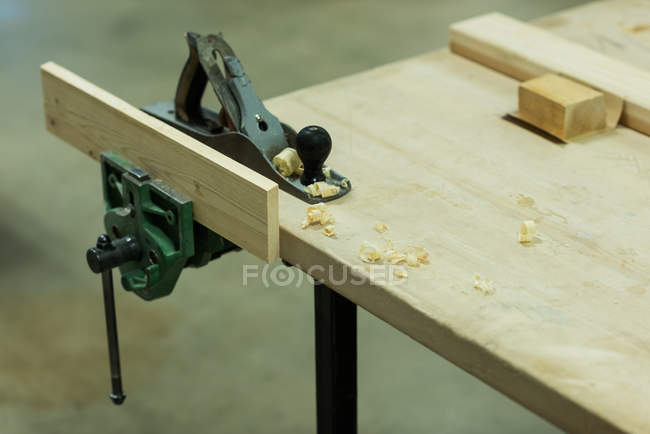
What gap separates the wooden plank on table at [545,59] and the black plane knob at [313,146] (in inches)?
18.5

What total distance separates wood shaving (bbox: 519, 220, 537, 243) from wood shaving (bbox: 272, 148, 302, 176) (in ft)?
0.97

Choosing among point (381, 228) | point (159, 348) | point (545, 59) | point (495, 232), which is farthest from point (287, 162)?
point (159, 348)

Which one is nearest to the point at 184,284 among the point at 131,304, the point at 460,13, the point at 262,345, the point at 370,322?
the point at 131,304

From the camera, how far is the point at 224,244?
3.95ft

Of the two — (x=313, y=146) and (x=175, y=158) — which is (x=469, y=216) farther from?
(x=175, y=158)

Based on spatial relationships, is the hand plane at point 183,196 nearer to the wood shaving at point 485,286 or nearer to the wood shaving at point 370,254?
the wood shaving at point 370,254

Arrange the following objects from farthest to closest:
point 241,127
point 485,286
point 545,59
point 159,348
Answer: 1. point 159,348
2. point 545,59
3. point 241,127
4. point 485,286

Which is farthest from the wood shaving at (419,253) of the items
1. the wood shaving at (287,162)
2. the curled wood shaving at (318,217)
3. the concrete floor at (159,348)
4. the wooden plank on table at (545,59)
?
the concrete floor at (159,348)

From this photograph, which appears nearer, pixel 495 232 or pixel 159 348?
pixel 495 232

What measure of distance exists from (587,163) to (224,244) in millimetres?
494

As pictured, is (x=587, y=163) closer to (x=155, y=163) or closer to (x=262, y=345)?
(x=155, y=163)

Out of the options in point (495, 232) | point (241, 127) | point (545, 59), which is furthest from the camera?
point (545, 59)

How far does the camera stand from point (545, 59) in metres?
1.41

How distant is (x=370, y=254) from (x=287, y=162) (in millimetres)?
214
